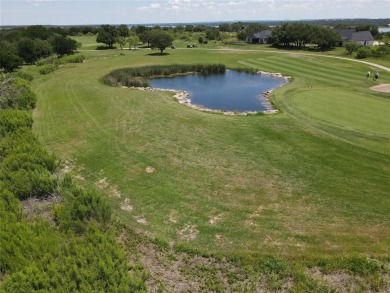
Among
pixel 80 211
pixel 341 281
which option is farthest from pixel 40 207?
pixel 341 281

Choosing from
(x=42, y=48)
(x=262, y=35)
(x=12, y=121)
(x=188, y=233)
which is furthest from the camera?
(x=262, y=35)

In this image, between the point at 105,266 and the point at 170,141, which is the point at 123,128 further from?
the point at 105,266

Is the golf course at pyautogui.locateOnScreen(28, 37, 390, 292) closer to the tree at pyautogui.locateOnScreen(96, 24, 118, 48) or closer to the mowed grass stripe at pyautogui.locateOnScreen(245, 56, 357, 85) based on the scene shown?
the mowed grass stripe at pyautogui.locateOnScreen(245, 56, 357, 85)

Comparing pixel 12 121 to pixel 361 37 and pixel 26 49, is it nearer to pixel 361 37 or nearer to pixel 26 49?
pixel 26 49

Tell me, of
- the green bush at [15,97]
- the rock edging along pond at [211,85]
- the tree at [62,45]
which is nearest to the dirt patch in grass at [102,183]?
the green bush at [15,97]

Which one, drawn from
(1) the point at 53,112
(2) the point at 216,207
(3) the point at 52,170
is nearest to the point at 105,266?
(2) the point at 216,207

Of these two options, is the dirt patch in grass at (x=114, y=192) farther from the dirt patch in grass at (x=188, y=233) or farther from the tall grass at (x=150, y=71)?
the tall grass at (x=150, y=71)
